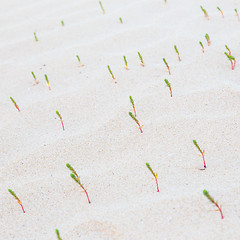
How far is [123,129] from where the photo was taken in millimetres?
1883

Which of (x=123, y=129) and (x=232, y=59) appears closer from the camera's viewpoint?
(x=123, y=129)

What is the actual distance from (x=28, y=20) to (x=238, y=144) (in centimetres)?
228

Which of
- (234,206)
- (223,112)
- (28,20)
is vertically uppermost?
(28,20)

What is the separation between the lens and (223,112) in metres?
1.82

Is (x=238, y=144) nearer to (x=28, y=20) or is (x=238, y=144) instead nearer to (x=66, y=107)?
(x=66, y=107)

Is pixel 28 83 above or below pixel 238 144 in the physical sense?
above

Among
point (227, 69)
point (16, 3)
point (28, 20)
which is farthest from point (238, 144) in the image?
point (16, 3)

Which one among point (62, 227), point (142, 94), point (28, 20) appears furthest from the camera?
point (28, 20)

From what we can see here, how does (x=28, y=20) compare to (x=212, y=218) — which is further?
(x=28, y=20)

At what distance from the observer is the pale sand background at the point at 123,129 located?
4.74ft

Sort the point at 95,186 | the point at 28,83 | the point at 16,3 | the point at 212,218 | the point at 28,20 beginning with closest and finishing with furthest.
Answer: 1. the point at 212,218
2. the point at 95,186
3. the point at 28,83
4. the point at 28,20
5. the point at 16,3

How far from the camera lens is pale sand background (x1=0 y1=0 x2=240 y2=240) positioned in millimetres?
1445

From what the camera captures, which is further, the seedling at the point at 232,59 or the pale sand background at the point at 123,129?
the seedling at the point at 232,59

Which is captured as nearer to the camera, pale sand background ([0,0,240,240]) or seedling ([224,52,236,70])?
pale sand background ([0,0,240,240])
